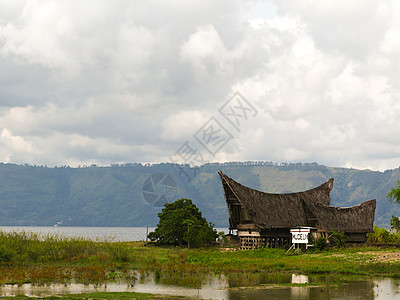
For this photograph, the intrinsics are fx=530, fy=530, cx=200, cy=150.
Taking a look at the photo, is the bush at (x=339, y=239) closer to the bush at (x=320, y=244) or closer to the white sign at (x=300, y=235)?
the bush at (x=320, y=244)

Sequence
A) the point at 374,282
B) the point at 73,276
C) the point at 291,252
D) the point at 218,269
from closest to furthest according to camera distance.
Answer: the point at 374,282, the point at 73,276, the point at 218,269, the point at 291,252

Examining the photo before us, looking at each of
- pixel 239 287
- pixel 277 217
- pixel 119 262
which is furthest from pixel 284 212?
pixel 239 287

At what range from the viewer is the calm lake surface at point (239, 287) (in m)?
23.8

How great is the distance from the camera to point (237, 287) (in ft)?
87.6

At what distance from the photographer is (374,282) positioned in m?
28.3

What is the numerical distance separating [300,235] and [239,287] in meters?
23.2

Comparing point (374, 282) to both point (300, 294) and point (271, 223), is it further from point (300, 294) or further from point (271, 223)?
point (271, 223)

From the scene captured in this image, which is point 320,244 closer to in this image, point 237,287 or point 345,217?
point 345,217

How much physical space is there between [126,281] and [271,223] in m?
26.4

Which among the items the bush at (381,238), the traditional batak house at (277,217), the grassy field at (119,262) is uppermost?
the traditional batak house at (277,217)

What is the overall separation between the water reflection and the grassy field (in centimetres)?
187

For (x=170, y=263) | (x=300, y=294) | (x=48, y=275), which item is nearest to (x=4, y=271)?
(x=48, y=275)

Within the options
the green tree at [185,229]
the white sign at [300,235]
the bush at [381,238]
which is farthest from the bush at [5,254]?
the bush at [381,238]

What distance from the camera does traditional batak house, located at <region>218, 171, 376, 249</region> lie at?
52.3 m
